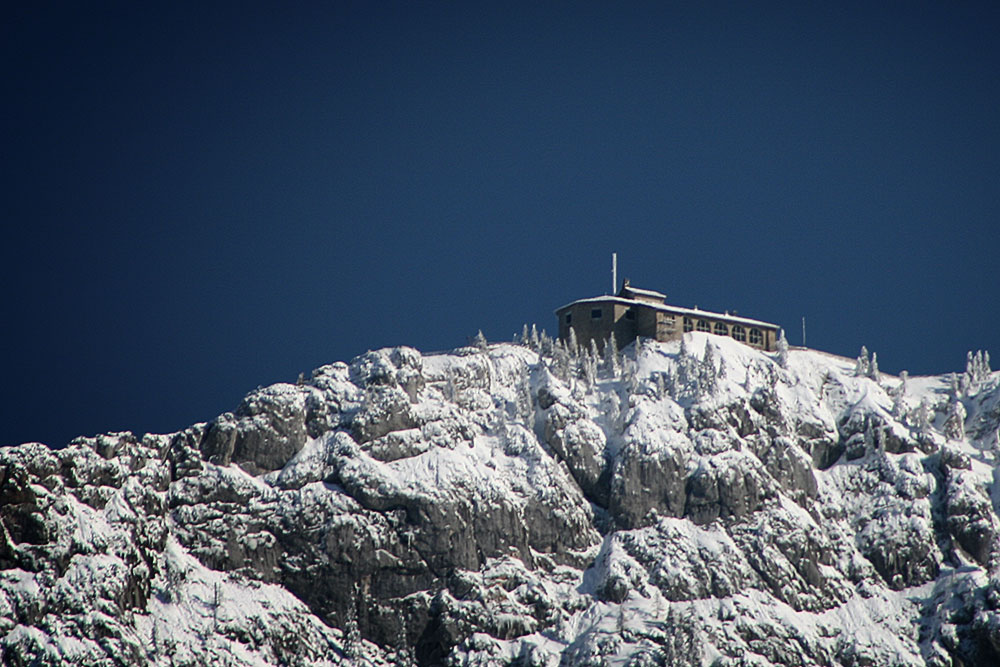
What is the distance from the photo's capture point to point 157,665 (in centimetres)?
19975

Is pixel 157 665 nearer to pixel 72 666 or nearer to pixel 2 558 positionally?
pixel 72 666

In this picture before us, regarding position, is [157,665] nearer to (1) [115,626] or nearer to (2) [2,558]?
(1) [115,626]

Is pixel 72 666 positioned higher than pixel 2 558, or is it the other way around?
pixel 2 558

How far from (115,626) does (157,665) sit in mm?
7507

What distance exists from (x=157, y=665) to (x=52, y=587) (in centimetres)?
1701

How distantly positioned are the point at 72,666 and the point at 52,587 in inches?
447

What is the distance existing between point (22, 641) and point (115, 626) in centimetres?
1192

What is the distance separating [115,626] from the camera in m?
199

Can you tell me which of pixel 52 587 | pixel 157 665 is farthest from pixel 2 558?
pixel 157 665

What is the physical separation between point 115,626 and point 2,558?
1741cm

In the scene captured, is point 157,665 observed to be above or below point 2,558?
below

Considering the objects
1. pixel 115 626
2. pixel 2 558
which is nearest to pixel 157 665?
pixel 115 626

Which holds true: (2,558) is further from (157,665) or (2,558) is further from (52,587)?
(157,665)

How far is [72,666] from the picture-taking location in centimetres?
19338
